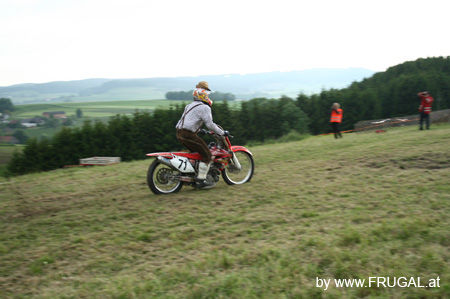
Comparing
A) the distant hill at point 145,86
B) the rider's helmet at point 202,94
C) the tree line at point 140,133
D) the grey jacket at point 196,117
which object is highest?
the distant hill at point 145,86

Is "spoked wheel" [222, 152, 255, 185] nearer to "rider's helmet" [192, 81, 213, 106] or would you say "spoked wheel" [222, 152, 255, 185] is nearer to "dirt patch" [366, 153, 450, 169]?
"rider's helmet" [192, 81, 213, 106]

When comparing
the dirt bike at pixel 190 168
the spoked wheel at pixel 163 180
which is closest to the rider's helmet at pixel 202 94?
the dirt bike at pixel 190 168

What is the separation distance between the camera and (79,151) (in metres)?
29.7

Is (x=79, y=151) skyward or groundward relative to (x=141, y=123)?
groundward

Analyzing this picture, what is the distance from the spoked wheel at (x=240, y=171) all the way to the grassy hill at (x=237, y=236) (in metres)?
0.21

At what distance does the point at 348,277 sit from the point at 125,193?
5.33m

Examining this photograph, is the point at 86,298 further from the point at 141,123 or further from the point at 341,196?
the point at 141,123

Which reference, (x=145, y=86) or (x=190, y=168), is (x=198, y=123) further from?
(x=145, y=86)

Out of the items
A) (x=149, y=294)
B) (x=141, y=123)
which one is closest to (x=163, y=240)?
(x=149, y=294)

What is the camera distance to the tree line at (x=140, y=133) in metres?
28.5

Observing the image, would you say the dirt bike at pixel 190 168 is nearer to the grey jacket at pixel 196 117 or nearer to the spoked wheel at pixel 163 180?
the spoked wheel at pixel 163 180

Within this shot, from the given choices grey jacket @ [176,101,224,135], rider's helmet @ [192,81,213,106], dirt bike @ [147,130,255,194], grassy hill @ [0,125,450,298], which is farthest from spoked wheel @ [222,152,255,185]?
rider's helmet @ [192,81,213,106]

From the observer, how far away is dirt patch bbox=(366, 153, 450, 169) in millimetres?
8127

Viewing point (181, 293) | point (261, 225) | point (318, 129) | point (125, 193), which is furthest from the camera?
point (318, 129)
